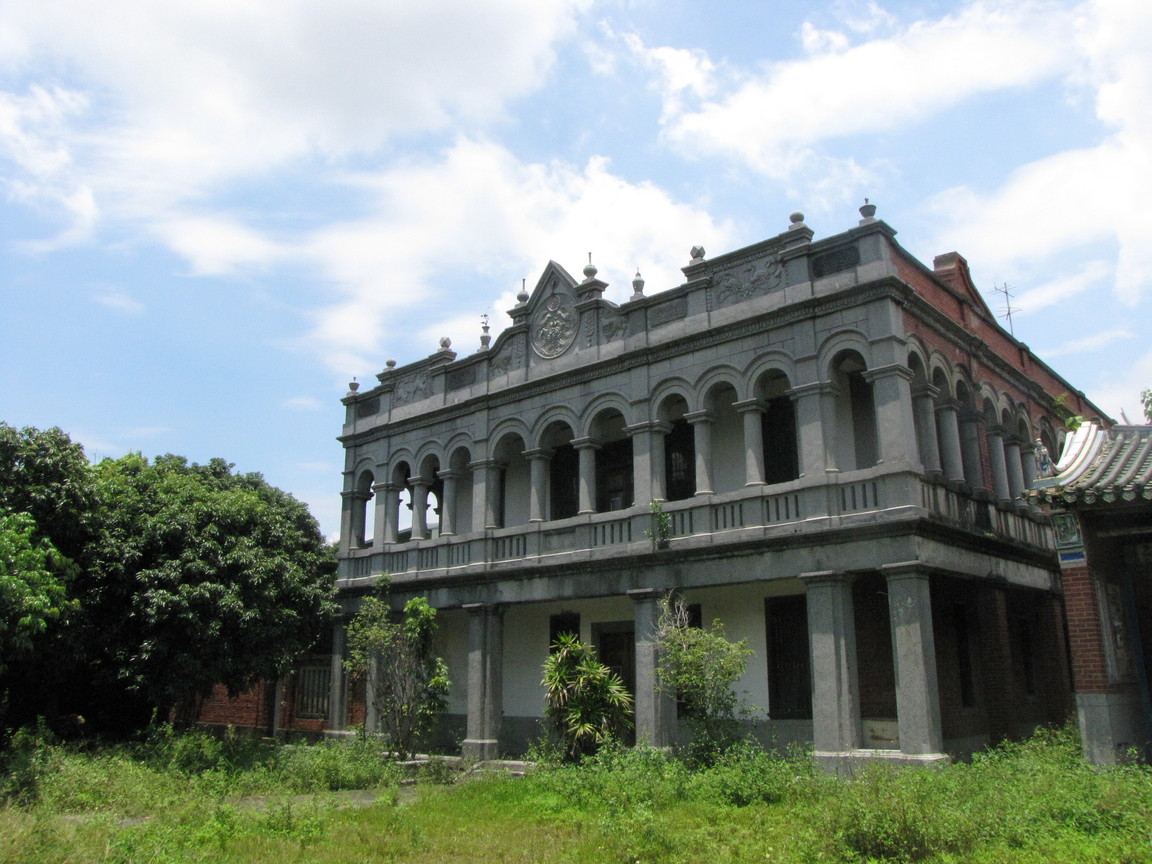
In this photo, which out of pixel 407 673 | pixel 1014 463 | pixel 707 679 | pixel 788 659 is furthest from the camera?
pixel 1014 463

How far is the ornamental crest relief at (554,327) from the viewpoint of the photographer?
797 inches

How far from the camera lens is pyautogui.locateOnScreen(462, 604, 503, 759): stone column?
63.5 feet

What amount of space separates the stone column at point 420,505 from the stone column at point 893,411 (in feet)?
37.1

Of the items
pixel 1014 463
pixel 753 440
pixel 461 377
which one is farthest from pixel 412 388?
pixel 1014 463

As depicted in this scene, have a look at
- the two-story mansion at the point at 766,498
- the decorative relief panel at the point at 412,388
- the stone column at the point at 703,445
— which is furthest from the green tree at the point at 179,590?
the stone column at the point at 703,445

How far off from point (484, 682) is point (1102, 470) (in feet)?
40.4

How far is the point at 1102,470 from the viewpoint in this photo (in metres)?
11.7

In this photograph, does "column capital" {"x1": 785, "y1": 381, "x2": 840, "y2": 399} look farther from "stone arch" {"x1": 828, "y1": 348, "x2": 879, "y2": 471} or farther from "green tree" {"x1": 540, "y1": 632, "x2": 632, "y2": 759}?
"green tree" {"x1": 540, "y1": 632, "x2": 632, "y2": 759}

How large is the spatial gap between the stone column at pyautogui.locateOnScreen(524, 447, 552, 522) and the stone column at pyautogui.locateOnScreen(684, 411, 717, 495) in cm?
384

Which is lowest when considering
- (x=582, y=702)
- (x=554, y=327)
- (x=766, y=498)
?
(x=582, y=702)

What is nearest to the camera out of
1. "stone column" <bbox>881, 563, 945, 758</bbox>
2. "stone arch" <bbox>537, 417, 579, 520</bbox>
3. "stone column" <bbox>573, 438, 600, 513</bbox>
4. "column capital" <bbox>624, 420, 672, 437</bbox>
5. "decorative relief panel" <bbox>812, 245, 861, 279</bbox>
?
"stone column" <bbox>881, 563, 945, 758</bbox>

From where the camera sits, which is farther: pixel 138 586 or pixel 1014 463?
pixel 1014 463

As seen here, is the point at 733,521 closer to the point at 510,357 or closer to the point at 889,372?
the point at 889,372

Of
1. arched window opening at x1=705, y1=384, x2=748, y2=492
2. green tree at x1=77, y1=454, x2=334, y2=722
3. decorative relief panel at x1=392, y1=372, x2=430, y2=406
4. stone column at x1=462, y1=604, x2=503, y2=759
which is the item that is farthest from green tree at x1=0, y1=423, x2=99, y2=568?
arched window opening at x1=705, y1=384, x2=748, y2=492
